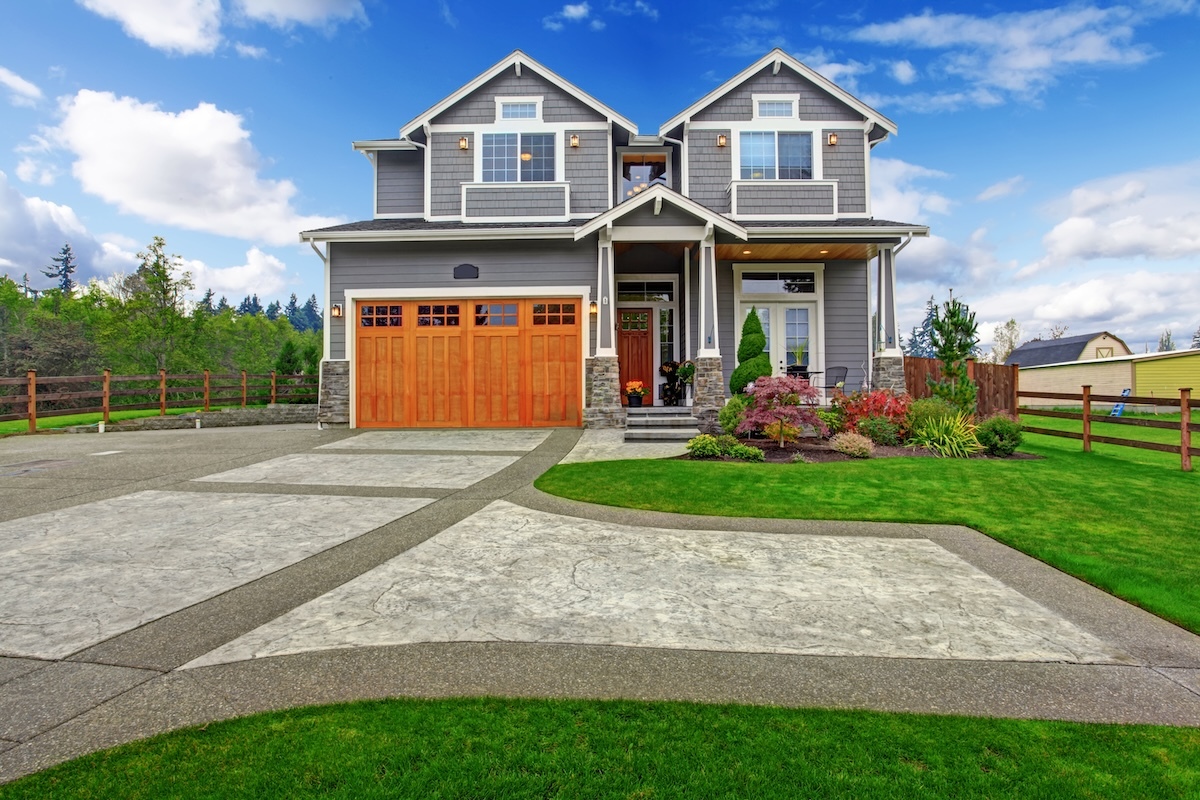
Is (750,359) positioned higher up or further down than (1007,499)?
higher up

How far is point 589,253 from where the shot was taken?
12.5m

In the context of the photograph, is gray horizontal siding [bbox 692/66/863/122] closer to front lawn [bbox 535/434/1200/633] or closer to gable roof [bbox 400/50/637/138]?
gable roof [bbox 400/50/637/138]

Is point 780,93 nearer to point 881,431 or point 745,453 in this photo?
point 881,431

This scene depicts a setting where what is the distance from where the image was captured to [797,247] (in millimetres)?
12477

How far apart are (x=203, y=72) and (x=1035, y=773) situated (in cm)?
2086

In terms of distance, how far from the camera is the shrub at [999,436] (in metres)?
8.79

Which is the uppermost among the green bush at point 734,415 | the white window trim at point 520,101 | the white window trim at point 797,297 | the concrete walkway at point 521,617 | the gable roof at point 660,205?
the white window trim at point 520,101

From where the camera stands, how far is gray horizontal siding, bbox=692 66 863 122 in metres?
13.8

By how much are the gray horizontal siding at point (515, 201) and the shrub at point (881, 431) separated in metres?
8.48

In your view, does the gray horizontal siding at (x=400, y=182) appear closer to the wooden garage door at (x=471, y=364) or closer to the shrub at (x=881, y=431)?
the wooden garage door at (x=471, y=364)

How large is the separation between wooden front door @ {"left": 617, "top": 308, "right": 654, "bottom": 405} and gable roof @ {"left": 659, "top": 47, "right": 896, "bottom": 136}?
16.2ft

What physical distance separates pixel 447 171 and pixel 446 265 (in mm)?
3022

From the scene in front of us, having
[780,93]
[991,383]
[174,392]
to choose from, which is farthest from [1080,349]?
[174,392]

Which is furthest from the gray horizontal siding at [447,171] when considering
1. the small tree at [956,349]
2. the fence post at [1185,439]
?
the fence post at [1185,439]
